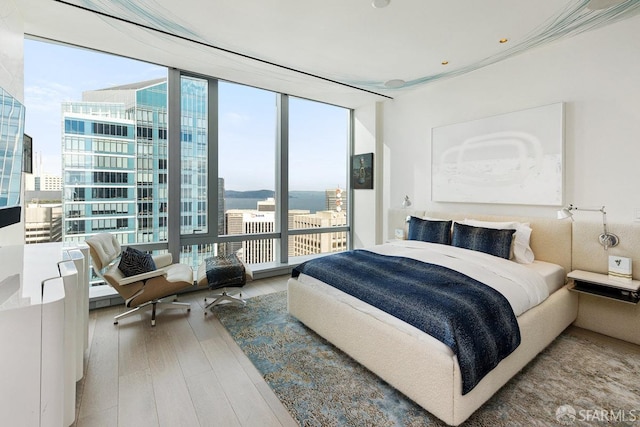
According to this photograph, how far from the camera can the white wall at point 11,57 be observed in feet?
→ 7.05

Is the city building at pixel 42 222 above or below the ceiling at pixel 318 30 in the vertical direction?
below

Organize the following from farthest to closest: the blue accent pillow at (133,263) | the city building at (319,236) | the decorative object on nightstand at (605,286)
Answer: the city building at (319,236) < the blue accent pillow at (133,263) < the decorative object on nightstand at (605,286)

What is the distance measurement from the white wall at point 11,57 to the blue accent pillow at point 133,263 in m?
0.80

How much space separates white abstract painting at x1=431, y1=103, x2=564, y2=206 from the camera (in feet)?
10.3

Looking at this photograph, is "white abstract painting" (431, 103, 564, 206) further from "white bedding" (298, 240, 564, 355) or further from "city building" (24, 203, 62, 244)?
"city building" (24, 203, 62, 244)

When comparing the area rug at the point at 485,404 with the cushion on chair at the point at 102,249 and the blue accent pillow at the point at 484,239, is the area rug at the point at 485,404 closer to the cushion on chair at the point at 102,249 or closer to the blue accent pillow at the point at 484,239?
the blue accent pillow at the point at 484,239

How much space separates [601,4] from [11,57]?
15.6 ft

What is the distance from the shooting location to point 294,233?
5.01 meters

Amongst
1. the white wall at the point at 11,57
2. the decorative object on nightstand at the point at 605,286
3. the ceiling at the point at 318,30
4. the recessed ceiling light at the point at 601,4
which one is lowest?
the decorative object on nightstand at the point at 605,286

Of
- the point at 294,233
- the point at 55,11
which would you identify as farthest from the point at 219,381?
the point at 55,11

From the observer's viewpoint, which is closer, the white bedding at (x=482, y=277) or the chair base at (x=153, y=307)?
the white bedding at (x=482, y=277)

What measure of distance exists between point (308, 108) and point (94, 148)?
312 centimetres

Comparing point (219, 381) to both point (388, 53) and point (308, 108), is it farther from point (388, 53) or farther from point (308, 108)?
point (308, 108)

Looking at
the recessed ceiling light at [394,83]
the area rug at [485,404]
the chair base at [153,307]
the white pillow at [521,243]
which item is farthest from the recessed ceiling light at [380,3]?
the chair base at [153,307]
